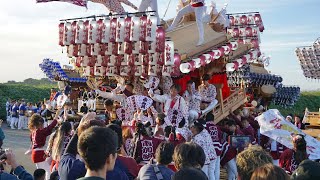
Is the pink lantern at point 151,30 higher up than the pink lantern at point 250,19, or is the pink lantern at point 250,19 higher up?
the pink lantern at point 250,19

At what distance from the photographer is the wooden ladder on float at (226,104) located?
1198 cm

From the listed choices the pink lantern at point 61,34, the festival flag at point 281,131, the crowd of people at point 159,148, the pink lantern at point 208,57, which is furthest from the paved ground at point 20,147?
the festival flag at point 281,131

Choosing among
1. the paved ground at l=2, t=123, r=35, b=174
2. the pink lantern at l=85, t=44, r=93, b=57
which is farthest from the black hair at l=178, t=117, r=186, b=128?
the pink lantern at l=85, t=44, r=93, b=57

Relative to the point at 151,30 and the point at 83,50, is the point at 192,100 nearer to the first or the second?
the point at 151,30

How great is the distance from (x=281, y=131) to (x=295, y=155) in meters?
1.21

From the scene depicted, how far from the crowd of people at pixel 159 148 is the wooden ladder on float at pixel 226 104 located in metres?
0.29

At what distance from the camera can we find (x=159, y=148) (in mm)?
4414

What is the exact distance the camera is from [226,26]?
17.0 meters

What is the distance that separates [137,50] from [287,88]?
17.7 m

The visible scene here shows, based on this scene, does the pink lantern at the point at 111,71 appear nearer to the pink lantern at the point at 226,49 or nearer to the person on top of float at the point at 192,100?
the person on top of float at the point at 192,100

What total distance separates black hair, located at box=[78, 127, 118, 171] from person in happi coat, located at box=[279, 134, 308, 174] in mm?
3146

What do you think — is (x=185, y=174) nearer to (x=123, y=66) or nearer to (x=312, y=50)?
(x=123, y=66)

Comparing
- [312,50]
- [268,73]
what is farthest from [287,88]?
[312,50]

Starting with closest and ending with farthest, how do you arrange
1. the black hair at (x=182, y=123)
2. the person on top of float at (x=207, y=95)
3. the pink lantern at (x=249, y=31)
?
the black hair at (x=182, y=123), the person on top of float at (x=207, y=95), the pink lantern at (x=249, y=31)
